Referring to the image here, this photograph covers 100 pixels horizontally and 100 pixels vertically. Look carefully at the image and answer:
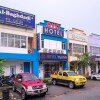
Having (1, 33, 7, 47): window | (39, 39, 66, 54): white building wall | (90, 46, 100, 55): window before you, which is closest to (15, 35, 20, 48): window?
(1, 33, 7, 47): window

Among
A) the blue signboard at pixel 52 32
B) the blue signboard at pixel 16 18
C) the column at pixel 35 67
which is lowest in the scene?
the column at pixel 35 67

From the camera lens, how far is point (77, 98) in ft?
59.8

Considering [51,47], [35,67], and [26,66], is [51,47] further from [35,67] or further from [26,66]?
[26,66]

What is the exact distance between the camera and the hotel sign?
111 ft

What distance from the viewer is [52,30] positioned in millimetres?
34938

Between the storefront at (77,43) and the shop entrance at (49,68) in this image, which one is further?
the storefront at (77,43)

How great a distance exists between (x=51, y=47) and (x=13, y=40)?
7.43 metres

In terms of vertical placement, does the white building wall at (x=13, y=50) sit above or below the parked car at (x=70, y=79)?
above

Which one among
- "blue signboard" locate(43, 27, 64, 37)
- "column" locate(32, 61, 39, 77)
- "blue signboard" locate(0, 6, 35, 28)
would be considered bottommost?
"column" locate(32, 61, 39, 77)

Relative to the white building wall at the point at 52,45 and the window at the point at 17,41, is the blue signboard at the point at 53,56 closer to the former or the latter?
the white building wall at the point at 52,45

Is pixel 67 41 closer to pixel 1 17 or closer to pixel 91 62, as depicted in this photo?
pixel 91 62

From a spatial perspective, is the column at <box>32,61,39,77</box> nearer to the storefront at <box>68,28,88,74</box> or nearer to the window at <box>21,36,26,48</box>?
the window at <box>21,36,26,48</box>

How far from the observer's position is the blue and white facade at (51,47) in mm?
33031

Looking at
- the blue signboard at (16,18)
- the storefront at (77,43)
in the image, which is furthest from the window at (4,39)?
the storefront at (77,43)
